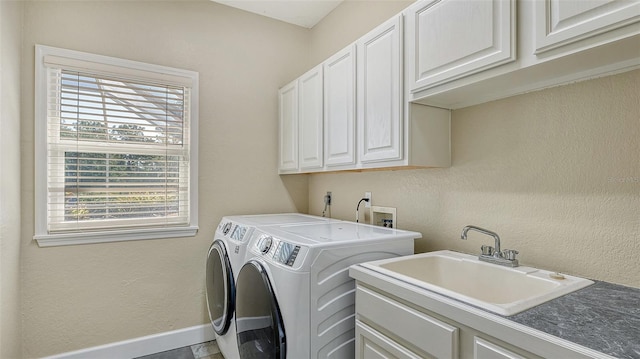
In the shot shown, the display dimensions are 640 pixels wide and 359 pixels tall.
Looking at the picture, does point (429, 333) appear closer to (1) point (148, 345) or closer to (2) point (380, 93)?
(2) point (380, 93)

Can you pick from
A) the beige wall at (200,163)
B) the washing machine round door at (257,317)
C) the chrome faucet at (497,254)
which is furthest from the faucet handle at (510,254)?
the beige wall at (200,163)

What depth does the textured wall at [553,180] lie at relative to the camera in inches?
46.5

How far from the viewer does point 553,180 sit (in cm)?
137

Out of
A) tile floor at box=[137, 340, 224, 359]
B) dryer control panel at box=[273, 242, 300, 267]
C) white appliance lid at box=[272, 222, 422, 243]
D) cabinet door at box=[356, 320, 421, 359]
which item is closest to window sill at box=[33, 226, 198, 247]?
tile floor at box=[137, 340, 224, 359]

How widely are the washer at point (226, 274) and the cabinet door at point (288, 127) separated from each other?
2.04 feet

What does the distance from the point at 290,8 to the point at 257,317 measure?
7.88 feet

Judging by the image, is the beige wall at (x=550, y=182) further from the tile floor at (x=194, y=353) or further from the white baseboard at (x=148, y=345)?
the white baseboard at (x=148, y=345)

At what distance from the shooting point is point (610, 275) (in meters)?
1.21

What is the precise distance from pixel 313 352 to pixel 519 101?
1.43m

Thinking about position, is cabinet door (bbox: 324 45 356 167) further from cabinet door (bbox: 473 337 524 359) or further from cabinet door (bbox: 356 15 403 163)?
cabinet door (bbox: 473 337 524 359)

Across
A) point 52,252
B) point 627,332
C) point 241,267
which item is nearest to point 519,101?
point 627,332

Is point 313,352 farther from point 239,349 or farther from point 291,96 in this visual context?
point 291,96

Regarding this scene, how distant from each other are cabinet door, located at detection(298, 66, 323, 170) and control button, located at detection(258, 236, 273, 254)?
0.76 meters

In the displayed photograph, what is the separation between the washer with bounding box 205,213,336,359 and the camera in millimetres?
2002
